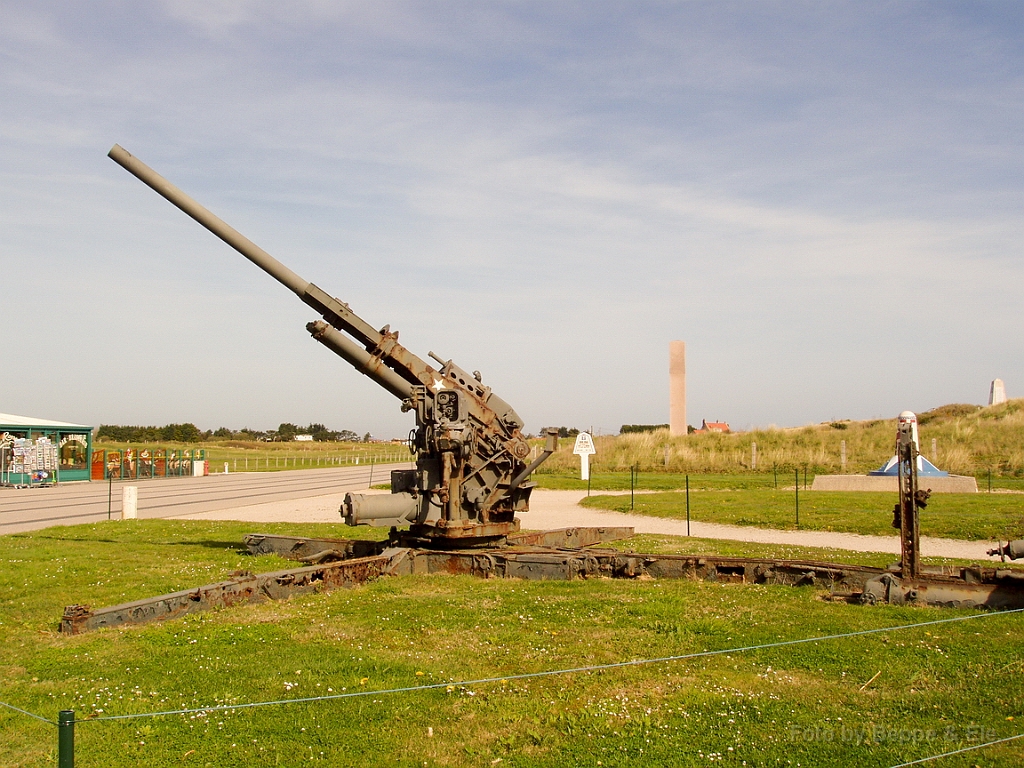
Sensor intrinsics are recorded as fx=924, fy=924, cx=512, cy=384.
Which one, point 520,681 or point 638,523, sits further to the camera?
point 638,523

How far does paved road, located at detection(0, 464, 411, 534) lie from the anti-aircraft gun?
942cm

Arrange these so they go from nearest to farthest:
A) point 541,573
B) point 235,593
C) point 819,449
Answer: point 235,593, point 541,573, point 819,449

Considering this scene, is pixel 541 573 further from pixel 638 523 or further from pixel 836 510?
pixel 836 510

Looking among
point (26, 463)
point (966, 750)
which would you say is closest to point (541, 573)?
point (966, 750)

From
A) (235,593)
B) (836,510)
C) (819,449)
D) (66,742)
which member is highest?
(819,449)

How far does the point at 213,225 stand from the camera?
39.9 feet

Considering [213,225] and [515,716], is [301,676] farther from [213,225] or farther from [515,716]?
[213,225]

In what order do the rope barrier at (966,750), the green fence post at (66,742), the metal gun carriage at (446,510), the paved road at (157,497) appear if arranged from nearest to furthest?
the green fence post at (66,742), the rope barrier at (966,750), the metal gun carriage at (446,510), the paved road at (157,497)

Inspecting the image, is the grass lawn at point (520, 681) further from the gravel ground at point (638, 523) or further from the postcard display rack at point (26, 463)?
the postcard display rack at point (26, 463)

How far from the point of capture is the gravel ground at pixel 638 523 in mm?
15633

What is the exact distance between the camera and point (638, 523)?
19.6m

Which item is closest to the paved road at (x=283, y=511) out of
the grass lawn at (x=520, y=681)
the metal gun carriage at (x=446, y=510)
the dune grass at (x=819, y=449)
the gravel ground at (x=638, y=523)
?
the gravel ground at (x=638, y=523)

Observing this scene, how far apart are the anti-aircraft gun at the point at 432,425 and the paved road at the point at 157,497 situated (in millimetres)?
9418

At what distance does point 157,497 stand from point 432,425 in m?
19.4
